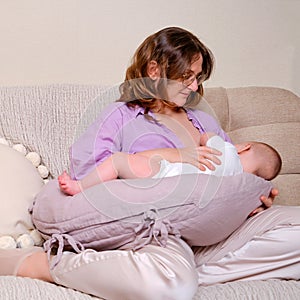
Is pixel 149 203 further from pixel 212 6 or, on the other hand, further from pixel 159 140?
pixel 212 6

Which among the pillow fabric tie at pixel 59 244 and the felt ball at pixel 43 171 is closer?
the pillow fabric tie at pixel 59 244

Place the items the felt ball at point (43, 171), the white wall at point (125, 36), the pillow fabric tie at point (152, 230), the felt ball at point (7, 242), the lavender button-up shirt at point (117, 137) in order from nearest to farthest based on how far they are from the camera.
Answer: the pillow fabric tie at point (152, 230), the felt ball at point (7, 242), the lavender button-up shirt at point (117, 137), the felt ball at point (43, 171), the white wall at point (125, 36)

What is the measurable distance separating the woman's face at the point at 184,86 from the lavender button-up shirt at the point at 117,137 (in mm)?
75

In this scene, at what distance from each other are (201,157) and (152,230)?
270mm

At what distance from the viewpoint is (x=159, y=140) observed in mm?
1575

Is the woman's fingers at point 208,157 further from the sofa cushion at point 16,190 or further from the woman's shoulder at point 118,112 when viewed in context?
the sofa cushion at point 16,190

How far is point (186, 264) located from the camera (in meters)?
1.21

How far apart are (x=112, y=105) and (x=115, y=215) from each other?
1.39 feet

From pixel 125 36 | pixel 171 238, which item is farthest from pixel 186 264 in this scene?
pixel 125 36

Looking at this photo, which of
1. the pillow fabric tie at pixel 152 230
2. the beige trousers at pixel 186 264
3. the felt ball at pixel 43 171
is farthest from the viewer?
the felt ball at pixel 43 171

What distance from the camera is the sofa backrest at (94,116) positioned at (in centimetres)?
169

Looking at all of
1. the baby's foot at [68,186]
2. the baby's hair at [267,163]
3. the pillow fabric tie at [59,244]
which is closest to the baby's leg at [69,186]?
the baby's foot at [68,186]

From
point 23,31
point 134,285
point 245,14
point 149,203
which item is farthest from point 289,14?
point 134,285

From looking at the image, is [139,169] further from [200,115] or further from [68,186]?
[200,115]
